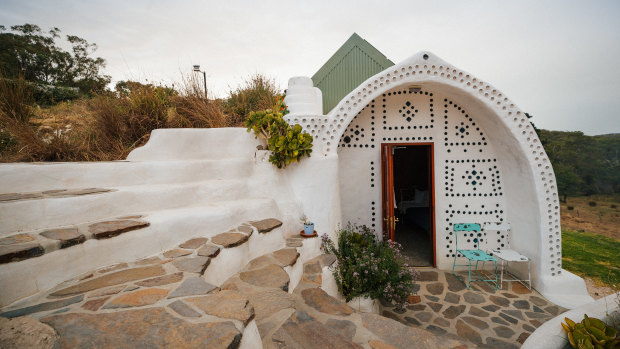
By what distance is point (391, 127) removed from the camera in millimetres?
5777

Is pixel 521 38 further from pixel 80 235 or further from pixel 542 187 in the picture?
pixel 80 235

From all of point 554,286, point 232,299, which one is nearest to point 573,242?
point 554,286

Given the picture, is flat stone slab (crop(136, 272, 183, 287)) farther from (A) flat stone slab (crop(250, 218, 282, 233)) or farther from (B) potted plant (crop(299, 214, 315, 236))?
(B) potted plant (crop(299, 214, 315, 236))

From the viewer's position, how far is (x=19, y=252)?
5.82 feet

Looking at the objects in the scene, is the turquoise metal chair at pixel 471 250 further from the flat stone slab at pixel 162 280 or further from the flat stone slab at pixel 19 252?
the flat stone slab at pixel 19 252

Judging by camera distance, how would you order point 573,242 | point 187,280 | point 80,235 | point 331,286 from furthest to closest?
point 573,242, point 331,286, point 80,235, point 187,280

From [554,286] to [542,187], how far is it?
1830mm

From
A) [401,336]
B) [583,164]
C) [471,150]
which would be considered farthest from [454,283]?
[583,164]

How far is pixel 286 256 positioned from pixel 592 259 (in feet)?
33.8

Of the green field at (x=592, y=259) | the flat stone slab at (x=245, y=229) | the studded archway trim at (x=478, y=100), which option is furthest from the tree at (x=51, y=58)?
the green field at (x=592, y=259)

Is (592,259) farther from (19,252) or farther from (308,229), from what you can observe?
(19,252)

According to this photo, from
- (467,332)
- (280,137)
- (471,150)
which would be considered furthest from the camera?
(471,150)

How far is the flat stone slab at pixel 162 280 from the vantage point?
6.28 feet

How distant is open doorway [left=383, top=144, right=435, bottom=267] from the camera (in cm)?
550
